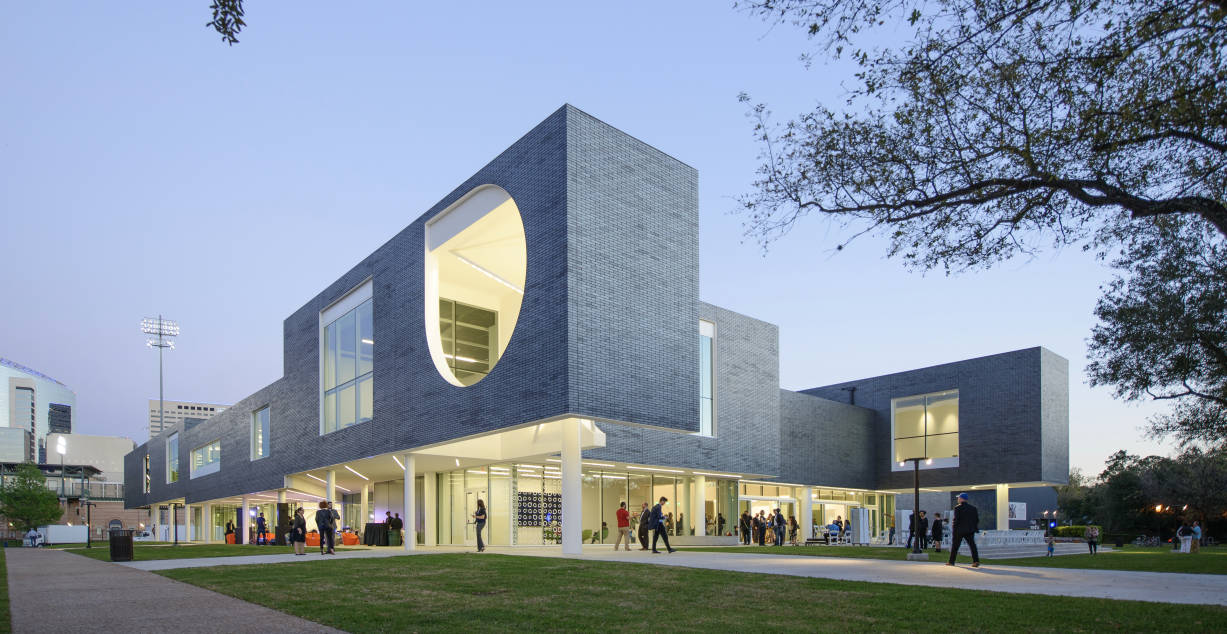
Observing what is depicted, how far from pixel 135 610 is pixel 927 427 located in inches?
1629

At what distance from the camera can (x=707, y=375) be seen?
3394cm

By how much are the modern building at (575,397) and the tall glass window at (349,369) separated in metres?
0.12

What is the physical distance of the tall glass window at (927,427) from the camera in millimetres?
42938

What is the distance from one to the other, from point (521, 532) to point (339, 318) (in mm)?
11744

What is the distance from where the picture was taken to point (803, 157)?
9.83 m

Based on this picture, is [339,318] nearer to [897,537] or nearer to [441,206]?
[441,206]

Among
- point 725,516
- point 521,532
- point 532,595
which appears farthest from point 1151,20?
point 725,516

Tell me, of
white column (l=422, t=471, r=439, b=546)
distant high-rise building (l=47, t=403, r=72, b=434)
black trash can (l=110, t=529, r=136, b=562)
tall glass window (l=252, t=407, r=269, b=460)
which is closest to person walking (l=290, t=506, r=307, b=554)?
black trash can (l=110, t=529, r=136, b=562)

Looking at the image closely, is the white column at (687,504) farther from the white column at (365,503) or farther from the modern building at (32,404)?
the modern building at (32,404)

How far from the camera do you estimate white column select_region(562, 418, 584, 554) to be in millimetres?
20500

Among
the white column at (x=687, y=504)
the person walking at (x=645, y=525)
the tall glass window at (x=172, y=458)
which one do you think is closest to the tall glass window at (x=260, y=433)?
the tall glass window at (x=172, y=458)

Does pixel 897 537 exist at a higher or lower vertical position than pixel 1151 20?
lower

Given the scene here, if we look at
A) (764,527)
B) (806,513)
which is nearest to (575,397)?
(764,527)

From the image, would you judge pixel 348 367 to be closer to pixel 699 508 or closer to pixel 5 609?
pixel 699 508
